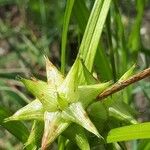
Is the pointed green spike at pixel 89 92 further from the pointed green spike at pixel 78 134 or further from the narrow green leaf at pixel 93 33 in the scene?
the narrow green leaf at pixel 93 33

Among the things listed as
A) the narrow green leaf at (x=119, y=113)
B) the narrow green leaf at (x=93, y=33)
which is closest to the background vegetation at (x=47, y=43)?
the narrow green leaf at (x=93, y=33)

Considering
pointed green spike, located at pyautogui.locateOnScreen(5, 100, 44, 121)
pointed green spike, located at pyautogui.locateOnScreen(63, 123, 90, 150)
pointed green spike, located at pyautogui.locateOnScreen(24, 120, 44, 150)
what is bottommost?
pointed green spike, located at pyautogui.locateOnScreen(63, 123, 90, 150)

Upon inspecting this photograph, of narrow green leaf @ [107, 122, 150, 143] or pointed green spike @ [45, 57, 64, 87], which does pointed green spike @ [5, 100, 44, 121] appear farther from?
narrow green leaf @ [107, 122, 150, 143]

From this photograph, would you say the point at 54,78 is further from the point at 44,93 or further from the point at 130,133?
the point at 130,133

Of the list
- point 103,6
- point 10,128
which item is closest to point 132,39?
point 103,6

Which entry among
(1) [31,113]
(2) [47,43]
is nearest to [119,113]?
(1) [31,113]

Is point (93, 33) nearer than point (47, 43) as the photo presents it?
Yes

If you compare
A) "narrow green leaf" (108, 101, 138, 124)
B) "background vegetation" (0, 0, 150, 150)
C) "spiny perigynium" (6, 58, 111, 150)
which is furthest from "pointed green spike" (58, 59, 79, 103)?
"background vegetation" (0, 0, 150, 150)
